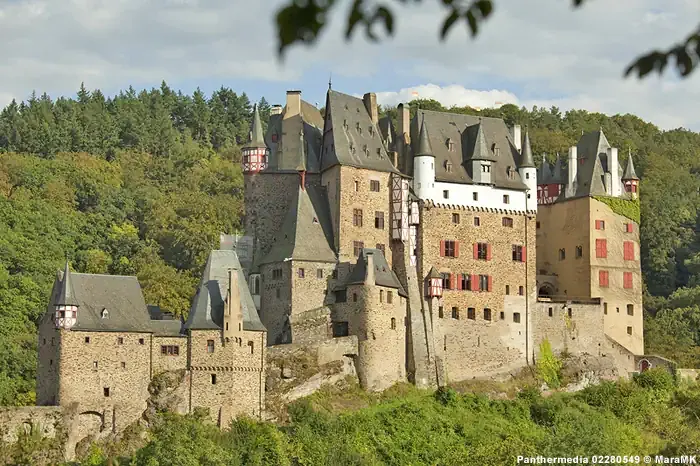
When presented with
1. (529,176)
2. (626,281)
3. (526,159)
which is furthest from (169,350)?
(626,281)

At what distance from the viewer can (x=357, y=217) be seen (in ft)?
188

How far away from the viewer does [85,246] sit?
80312 millimetres

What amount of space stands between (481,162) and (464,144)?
5.52 feet

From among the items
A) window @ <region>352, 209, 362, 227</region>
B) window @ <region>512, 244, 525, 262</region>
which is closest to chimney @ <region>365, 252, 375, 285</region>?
window @ <region>352, 209, 362, 227</region>

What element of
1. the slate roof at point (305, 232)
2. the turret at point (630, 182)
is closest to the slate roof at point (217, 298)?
the slate roof at point (305, 232)

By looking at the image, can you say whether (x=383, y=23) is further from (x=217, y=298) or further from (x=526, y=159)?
(x=526, y=159)

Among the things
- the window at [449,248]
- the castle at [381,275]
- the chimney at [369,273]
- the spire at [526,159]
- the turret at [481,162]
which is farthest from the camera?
the spire at [526,159]

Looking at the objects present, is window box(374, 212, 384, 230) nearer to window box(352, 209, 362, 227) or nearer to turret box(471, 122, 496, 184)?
window box(352, 209, 362, 227)

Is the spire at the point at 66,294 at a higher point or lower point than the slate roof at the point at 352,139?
lower

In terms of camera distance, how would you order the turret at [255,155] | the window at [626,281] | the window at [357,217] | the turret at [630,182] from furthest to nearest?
the turret at [630,182] → the window at [626,281] → the turret at [255,155] → the window at [357,217]

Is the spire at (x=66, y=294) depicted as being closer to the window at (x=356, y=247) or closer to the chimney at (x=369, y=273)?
the chimney at (x=369, y=273)

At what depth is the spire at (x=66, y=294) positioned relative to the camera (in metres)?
49.4

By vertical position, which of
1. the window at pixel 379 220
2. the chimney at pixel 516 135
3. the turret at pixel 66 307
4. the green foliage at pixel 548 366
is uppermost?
the chimney at pixel 516 135

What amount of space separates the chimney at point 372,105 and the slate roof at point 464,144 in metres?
2.17
